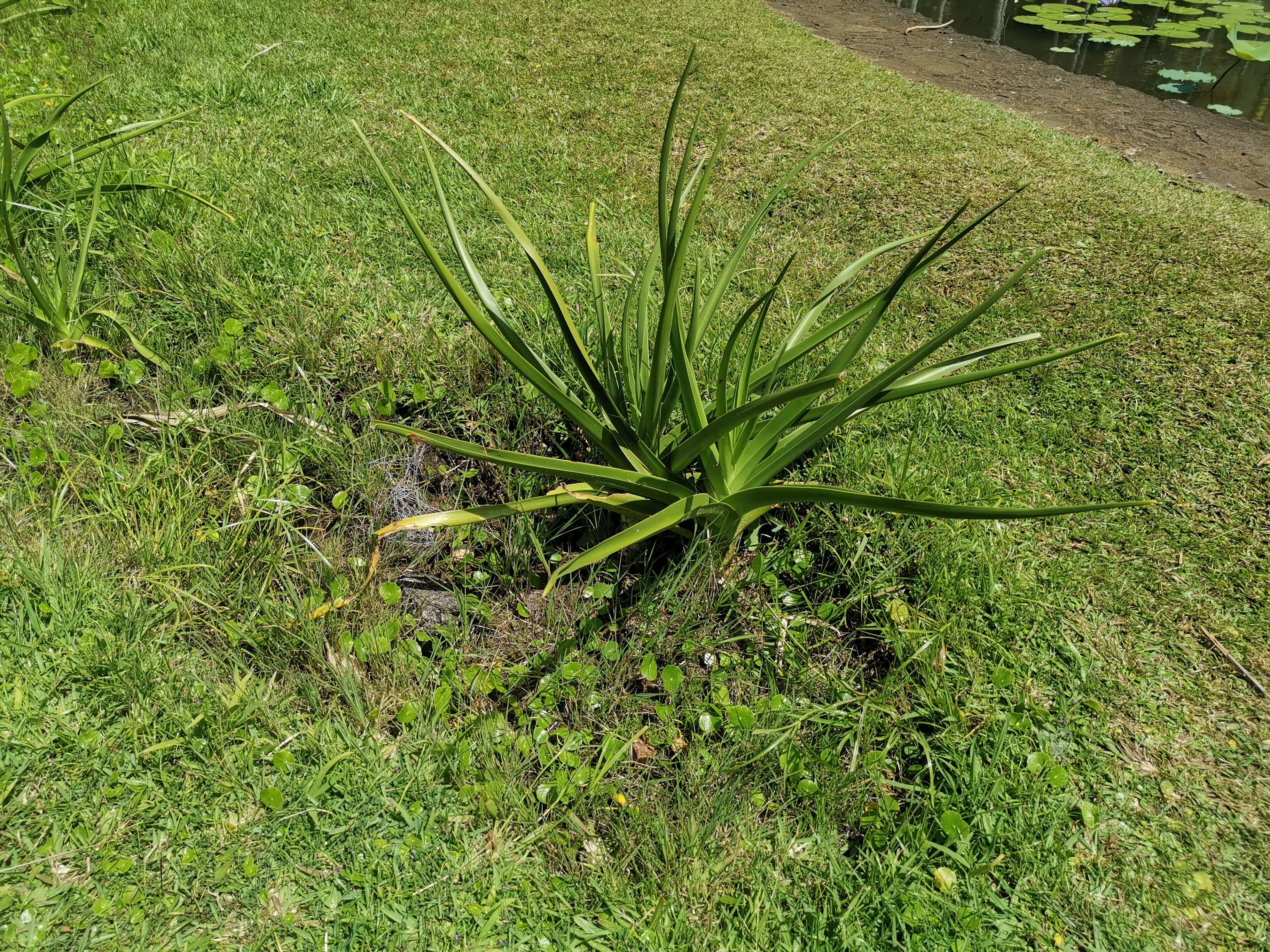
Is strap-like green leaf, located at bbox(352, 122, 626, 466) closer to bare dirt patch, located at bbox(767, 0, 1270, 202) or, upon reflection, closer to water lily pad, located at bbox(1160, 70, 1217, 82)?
bare dirt patch, located at bbox(767, 0, 1270, 202)

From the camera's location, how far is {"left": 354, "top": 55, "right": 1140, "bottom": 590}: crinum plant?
156cm

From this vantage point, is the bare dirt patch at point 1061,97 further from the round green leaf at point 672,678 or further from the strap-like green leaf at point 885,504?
the round green leaf at point 672,678

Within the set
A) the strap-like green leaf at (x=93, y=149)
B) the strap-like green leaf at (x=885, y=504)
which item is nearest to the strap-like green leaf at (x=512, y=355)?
the strap-like green leaf at (x=885, y=504)

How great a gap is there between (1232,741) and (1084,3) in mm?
8126

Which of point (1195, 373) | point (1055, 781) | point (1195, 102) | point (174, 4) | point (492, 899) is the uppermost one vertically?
point (174, 4)

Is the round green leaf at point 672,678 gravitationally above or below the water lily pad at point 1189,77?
below

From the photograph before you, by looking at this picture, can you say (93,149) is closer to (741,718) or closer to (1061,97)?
(741,718)

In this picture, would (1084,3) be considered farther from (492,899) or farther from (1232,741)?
(492,899)

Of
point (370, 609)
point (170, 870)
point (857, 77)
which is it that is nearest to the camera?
point (170, 870)

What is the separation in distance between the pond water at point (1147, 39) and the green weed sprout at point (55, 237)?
6.49 metres

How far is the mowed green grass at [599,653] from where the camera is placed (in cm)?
152

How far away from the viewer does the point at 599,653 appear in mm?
1979

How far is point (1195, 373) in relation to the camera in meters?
2.77

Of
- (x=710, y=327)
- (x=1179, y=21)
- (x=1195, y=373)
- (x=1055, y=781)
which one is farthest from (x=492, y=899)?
(x=1179, y=21)
